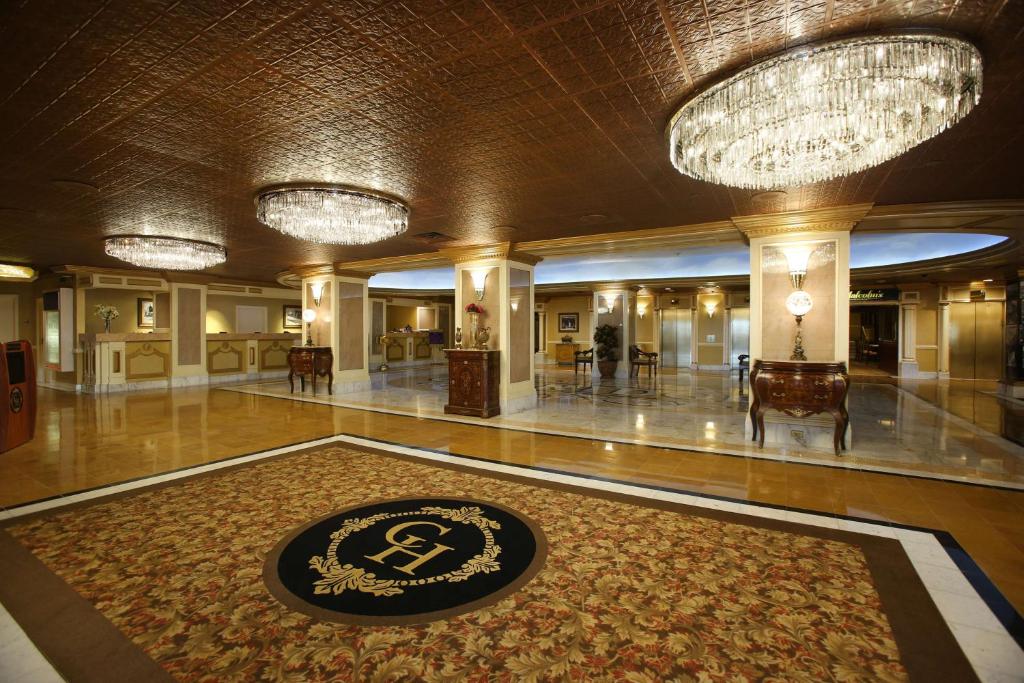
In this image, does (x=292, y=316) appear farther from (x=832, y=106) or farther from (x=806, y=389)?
(x=832, y=106)

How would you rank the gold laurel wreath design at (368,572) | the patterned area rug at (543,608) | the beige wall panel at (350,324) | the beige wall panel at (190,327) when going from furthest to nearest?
1. the beige wall panel at (190,327)
2. the beige wall panel at (350,324)
3. the gold laurel wreath design at (368,572)
4. the patterned area rug at (543,608)

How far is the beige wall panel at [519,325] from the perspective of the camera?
7473 millimetres

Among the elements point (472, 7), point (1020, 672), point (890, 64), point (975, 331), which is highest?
point (472, 7)

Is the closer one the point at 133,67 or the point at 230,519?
the point at 133,67

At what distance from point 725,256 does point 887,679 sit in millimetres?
10991

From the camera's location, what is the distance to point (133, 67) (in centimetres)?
243

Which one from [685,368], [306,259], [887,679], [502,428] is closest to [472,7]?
[887,679]

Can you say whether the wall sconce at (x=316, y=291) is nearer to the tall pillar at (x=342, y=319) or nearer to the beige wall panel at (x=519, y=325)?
the tall pillar at (x=342, y=319)

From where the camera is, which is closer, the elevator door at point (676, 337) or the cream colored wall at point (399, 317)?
the elevator door at point (676, 337)

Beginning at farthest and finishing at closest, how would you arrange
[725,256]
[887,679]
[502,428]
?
[725,256]
[502,428]
[887,679]

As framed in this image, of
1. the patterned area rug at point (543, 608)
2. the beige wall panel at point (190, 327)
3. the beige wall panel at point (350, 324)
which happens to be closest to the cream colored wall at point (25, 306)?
the beige wall panel at point (190, 327)

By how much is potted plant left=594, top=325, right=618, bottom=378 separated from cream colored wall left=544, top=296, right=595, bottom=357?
4.07 meters

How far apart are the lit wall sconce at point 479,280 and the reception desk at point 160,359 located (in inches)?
333

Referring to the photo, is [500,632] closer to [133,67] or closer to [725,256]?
[133,67]
